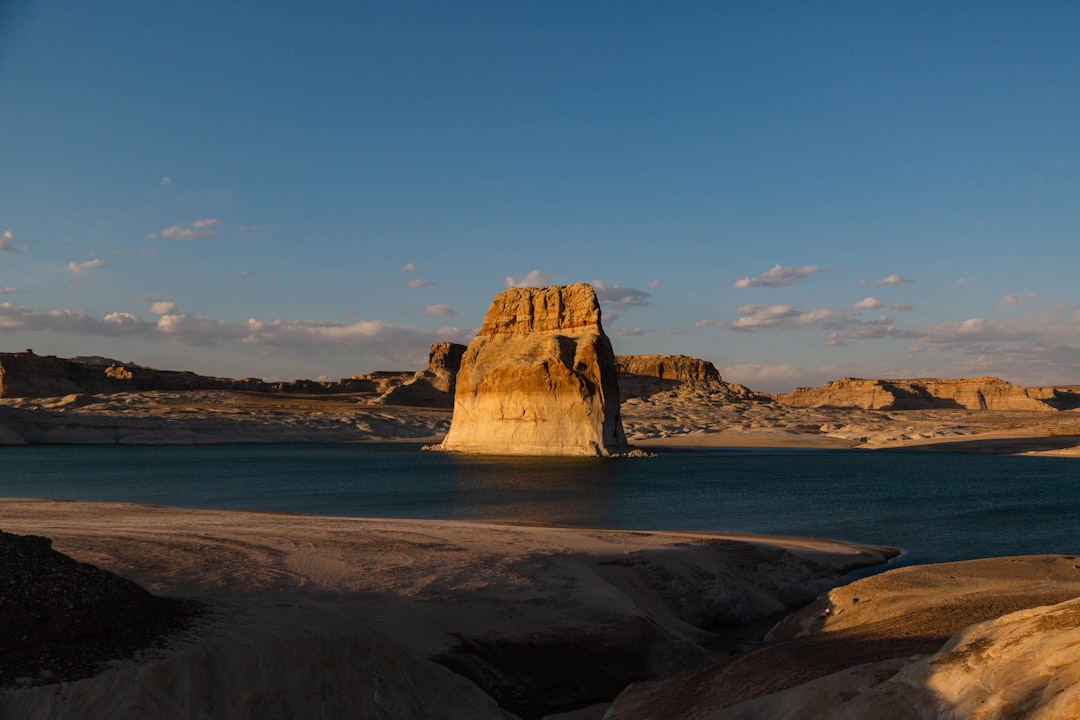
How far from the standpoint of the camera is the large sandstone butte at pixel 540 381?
218 ft

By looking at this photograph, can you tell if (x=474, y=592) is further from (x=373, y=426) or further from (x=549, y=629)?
(x=373, y=426)

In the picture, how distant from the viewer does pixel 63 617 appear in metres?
8.29

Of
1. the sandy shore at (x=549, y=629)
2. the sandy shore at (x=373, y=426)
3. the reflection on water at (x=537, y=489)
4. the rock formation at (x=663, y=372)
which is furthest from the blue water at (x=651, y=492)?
the rock formation at (x=663, y=372)

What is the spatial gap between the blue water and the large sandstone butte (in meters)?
3.05

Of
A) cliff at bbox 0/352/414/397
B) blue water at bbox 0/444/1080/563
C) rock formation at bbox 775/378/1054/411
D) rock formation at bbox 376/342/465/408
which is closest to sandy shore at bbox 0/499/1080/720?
blue water at bbox 0/444/1080/563

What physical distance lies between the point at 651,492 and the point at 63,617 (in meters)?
34.7

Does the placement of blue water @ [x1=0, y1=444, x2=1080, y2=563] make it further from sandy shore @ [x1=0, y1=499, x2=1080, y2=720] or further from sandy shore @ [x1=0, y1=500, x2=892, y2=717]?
sandy shore @ [x1=0, y1=499, x2=1080, y2=720]

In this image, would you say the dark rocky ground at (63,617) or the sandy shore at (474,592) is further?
the sandy shore at (474,592)

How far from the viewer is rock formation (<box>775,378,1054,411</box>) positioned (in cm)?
18312

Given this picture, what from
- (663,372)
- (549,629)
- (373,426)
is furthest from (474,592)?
(663,372)

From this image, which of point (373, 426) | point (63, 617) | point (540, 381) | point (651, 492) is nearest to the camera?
point (63, 617)

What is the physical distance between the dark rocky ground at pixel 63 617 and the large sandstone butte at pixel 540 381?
2230 inches

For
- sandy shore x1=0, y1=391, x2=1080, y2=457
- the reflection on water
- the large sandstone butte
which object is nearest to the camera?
the reflection on water

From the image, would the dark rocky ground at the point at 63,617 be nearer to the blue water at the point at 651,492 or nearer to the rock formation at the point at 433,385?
the blue water at the point at 651,492
